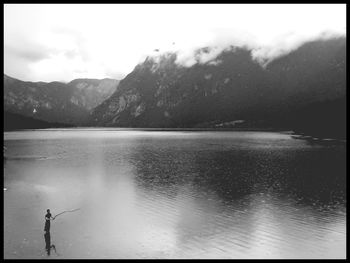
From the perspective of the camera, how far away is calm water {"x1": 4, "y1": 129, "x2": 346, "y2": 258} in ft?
123

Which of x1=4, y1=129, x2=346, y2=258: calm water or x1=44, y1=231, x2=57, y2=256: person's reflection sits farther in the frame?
x1=4, y1=129, x2=346, y2=258: calm water

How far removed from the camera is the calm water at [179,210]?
37.5m

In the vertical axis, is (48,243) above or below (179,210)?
above

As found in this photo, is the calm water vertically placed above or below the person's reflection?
below

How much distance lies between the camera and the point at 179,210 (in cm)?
5259

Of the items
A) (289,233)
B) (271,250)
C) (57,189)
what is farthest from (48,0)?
(57,189)

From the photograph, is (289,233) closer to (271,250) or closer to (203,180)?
(271,250)

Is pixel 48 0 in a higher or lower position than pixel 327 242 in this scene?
higher

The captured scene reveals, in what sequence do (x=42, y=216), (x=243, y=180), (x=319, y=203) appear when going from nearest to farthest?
(x=42, y=216)
(x=319, y=203)
(x=243, y=180)

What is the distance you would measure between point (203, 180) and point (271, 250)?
4077 centimetres

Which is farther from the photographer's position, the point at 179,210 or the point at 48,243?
the point at 179,210

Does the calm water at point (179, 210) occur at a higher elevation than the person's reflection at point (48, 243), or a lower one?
lower

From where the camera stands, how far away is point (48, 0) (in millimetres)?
33469

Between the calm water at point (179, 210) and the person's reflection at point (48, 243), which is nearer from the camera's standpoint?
the person's reflection at point (48, 243)
